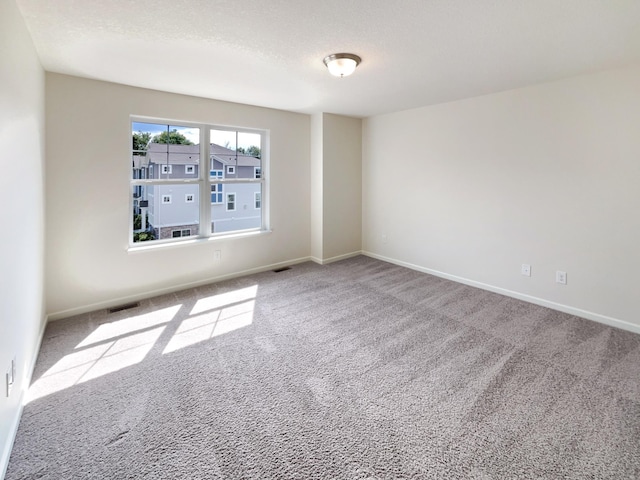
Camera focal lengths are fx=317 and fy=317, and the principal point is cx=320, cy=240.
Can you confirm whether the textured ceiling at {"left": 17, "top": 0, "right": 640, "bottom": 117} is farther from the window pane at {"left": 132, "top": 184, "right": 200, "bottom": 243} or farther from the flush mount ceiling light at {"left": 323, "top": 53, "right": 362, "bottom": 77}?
the window pane at {"left": 132, "top": 184, "right": 200, "bottom": 243}

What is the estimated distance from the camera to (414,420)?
181 centimetres

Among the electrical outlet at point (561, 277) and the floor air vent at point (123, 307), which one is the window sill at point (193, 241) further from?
the electrical outlet at point (561, 277)

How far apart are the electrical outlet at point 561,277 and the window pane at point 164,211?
165 inches

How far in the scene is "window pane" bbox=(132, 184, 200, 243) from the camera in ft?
12.0

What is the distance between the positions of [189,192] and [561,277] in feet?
14.2

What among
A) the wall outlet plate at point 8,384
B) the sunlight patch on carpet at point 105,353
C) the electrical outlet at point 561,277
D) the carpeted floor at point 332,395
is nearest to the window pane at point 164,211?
the carpeted floor at point 332,395

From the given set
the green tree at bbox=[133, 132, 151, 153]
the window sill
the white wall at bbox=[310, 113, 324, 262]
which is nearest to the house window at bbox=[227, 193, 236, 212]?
the window sill

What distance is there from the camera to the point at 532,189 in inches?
135

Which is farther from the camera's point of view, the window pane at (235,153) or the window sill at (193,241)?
the window pane at (235,153)

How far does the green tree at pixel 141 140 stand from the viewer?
3.54m

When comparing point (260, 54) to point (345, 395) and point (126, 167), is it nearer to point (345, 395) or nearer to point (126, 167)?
point (126, 167)

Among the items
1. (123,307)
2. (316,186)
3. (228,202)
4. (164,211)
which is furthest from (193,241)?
(316,186)

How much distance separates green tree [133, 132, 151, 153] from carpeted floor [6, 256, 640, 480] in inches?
70.2

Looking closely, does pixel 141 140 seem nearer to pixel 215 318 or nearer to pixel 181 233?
pixel 181 233
